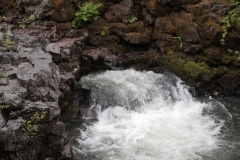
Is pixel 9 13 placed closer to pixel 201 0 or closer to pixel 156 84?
pixel 156 84

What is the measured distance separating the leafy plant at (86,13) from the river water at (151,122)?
314cm

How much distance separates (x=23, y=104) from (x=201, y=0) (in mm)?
9993

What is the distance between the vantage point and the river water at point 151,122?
9.35m

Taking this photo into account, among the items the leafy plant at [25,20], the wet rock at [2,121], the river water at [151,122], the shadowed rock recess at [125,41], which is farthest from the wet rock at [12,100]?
the leafy plant at [25,20]

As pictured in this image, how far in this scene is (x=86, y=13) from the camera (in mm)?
14852

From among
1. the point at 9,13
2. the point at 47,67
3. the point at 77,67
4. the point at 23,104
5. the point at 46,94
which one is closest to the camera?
the point at 23,104

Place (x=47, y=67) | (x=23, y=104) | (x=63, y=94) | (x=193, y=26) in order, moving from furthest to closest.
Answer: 1. (x=193, y=26)
2. (x=63, y=94)
3. (x=47, y=67)
4. (x=23, y=104)

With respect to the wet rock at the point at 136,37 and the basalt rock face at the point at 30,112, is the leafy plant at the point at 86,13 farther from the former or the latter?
the basalt rock face at the point at 30,112

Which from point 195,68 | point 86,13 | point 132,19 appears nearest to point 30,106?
point 86,13

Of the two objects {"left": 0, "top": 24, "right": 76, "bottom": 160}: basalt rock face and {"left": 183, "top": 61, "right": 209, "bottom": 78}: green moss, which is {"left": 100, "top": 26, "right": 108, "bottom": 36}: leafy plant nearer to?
{"left": 183, "top": 61, "right": 209, "bottom": 78}: green moss

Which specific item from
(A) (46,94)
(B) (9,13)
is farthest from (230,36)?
(B) (9,13)

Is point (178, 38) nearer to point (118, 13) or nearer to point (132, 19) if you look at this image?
point (132, 19)

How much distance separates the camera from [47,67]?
8.83 meters

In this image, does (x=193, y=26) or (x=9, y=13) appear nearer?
(x=193, y=26)
